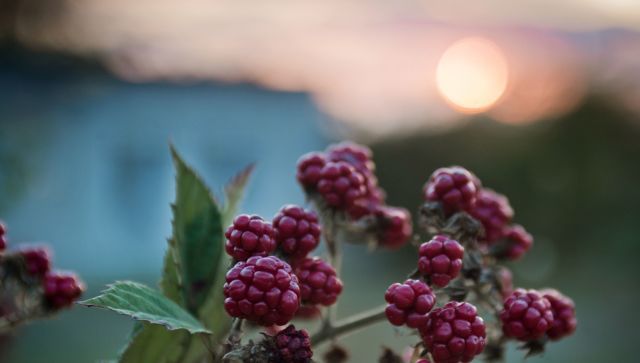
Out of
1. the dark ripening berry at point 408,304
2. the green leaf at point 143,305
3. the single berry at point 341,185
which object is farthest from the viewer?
the single berry at point 341,185

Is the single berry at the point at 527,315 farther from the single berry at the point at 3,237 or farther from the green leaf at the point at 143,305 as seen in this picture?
the single berry at the point at 3,237

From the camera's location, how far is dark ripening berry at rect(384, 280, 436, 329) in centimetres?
108

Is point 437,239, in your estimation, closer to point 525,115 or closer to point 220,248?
point 220,248

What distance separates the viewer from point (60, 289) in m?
1.37

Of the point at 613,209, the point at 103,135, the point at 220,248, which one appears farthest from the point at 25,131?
the point at 103,135

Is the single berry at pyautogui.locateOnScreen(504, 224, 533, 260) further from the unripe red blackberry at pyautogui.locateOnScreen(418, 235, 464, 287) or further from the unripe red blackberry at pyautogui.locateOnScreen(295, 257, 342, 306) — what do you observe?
the unripe red blackberry at pyautogui.locateOnScreen(295, 257, 342, 306)

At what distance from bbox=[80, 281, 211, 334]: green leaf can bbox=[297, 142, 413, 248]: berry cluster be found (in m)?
0.35

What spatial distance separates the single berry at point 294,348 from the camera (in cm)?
98

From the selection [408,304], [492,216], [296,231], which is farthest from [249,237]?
[492,216]

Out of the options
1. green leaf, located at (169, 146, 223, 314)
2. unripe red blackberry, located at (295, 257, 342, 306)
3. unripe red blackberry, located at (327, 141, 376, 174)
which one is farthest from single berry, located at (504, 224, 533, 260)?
green leaf, located at (169, 146, 223, 314)

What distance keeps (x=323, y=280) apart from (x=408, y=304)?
0.39 feet

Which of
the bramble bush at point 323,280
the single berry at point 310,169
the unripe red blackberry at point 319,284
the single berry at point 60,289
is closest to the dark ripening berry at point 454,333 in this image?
the bramble bush at point 323,280

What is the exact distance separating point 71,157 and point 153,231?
274cm

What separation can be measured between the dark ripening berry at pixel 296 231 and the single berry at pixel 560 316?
363 millimetres
